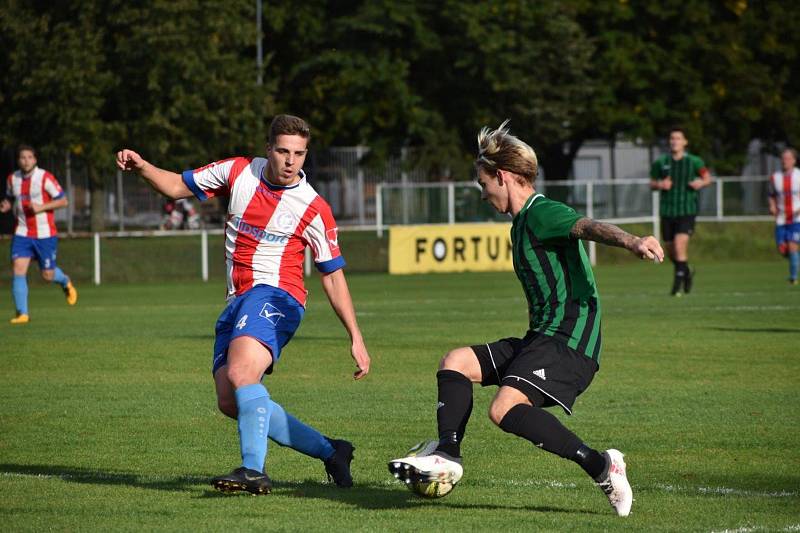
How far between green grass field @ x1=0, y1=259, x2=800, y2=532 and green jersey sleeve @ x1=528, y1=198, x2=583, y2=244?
1247 mm

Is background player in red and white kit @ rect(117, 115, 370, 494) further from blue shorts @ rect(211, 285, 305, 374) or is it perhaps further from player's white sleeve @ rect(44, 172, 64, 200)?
player's white sleeve @ rect(44, 172, 64, 200)

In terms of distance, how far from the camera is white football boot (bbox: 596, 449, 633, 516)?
20.1 ft

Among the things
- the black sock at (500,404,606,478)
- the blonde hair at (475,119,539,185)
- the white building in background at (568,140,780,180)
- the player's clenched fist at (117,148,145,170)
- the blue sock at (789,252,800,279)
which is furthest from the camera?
the white building in background at (568,140,780,180)

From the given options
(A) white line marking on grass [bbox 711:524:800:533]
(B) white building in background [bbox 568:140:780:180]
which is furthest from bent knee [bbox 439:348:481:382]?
(B) white building in background [bbox 568:140:780:180]

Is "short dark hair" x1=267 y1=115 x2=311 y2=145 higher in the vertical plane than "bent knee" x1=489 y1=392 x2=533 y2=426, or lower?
higher

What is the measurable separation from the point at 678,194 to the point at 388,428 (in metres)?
12.7

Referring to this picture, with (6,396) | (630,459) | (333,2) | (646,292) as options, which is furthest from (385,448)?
(333,2)

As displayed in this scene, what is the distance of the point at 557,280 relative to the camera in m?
6.38

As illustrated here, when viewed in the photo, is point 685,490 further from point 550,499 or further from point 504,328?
point 504,328

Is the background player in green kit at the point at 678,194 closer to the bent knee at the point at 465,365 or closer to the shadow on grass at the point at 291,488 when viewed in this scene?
the shadow on grass at the point at 291,488

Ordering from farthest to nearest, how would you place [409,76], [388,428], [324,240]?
1. [409,76]
2. [388,428]
3. [324,240]

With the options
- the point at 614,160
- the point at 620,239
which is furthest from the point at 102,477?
the point at 614,160

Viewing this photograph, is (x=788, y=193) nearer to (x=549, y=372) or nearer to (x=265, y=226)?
(x=265, y=226)

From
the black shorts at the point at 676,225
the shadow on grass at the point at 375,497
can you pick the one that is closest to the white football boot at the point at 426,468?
the shadow on grass at the point at 375,497
